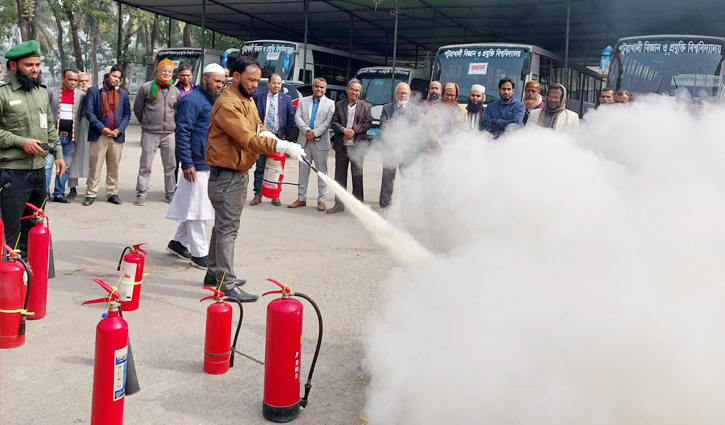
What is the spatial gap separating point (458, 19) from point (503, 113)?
54.7 ft

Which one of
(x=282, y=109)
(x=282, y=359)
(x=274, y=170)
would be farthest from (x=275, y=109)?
(x=282, y=359)

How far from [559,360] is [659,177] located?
4.70ft

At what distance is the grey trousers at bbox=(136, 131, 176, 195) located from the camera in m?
9.37

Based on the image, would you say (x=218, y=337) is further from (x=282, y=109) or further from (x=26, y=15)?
A: (x=26, y=15)

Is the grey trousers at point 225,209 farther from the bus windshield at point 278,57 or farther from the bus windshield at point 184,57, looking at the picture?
the bus windshield at point 184,57

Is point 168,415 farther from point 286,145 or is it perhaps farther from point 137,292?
point 286,145

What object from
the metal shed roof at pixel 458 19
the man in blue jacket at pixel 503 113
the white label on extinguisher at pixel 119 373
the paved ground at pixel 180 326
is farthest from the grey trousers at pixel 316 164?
the metal shed roof at pixel 458 19

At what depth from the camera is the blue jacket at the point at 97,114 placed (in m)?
9.12

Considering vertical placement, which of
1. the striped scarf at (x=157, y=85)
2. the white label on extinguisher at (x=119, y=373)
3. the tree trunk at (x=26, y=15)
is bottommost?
the white label on extinguisher at (x=119, y=373)

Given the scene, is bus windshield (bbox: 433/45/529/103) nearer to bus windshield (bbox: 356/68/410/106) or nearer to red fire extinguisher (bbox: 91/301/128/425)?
bus windshield (bbox: 356/68/410/106)

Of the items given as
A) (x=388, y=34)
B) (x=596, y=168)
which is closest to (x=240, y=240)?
(x=596, y=168)

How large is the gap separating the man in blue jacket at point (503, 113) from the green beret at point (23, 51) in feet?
15.7

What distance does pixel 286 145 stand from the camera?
4.85 meters

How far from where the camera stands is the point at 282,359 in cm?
328
